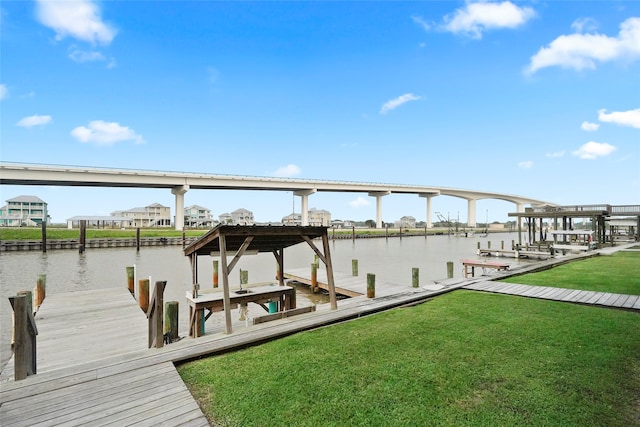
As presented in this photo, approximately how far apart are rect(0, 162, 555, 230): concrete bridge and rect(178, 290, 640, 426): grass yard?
55.2 meters

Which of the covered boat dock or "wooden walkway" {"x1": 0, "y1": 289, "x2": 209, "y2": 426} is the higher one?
the covered boat dock

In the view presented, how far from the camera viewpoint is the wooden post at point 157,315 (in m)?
6.29

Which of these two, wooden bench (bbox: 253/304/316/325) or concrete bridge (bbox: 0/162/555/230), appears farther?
concrete bridge (bbox: 0/162/555/230)

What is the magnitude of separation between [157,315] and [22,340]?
197 cm

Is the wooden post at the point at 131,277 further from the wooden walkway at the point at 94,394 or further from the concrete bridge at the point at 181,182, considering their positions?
the concrete bridge at the point at 181,182

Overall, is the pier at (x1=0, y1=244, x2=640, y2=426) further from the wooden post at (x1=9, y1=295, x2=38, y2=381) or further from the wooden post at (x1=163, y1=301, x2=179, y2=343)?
the wooden post at (x1=163, y1=301, x2=179, y2=343)

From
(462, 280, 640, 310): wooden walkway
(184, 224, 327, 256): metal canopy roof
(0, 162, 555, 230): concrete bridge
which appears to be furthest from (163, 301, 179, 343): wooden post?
(0, 162, 555, 230): concrete bridge

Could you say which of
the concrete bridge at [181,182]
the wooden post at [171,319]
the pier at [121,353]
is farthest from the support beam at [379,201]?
the wooden post at [171,319]

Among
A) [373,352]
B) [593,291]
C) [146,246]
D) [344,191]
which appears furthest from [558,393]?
[344,191]

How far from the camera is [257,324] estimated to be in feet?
24.7

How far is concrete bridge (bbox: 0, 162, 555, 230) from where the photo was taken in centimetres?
4584

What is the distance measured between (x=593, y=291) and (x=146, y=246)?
52.1 metres

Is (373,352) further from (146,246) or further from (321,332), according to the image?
(146,246)

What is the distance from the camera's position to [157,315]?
6426 millimetres
